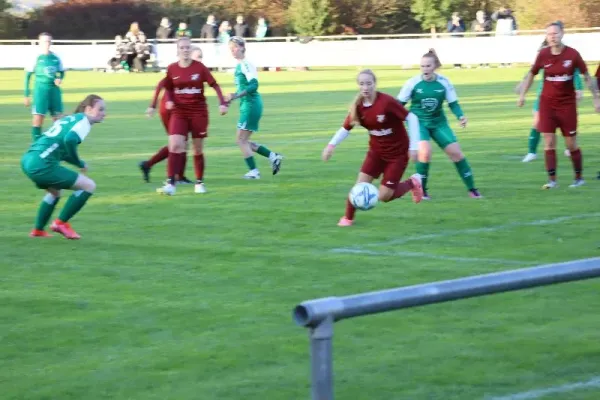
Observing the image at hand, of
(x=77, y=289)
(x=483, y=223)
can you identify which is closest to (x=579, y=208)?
(x=483, y=223)

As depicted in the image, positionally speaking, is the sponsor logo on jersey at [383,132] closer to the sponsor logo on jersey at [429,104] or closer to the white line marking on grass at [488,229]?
the white line marking on grass at [488,229]

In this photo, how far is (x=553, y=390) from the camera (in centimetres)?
620

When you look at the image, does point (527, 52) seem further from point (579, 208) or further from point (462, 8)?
point (579, 208)

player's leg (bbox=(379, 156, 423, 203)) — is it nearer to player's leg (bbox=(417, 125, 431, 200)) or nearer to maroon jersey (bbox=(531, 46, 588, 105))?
player's leg (bbox=(417, 125, 431, 200))

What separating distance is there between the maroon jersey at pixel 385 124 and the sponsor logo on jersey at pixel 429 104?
Result: 5.16 feet

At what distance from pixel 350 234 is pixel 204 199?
316 centimetres

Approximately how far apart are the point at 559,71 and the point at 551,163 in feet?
3.83

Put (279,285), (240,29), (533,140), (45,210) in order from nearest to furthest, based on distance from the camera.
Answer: (279,285) < (45,210) < (533,140) < (240,29)

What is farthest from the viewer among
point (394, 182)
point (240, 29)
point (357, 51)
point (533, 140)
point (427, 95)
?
point (240, 29)

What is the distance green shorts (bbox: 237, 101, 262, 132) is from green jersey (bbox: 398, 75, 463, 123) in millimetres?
3048

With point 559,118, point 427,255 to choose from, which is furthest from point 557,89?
point 427,255

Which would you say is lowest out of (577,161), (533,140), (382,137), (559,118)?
(533,140)

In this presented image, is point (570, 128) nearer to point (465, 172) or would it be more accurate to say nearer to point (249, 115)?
point (465, 172)

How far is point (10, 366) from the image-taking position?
22.7 ft
